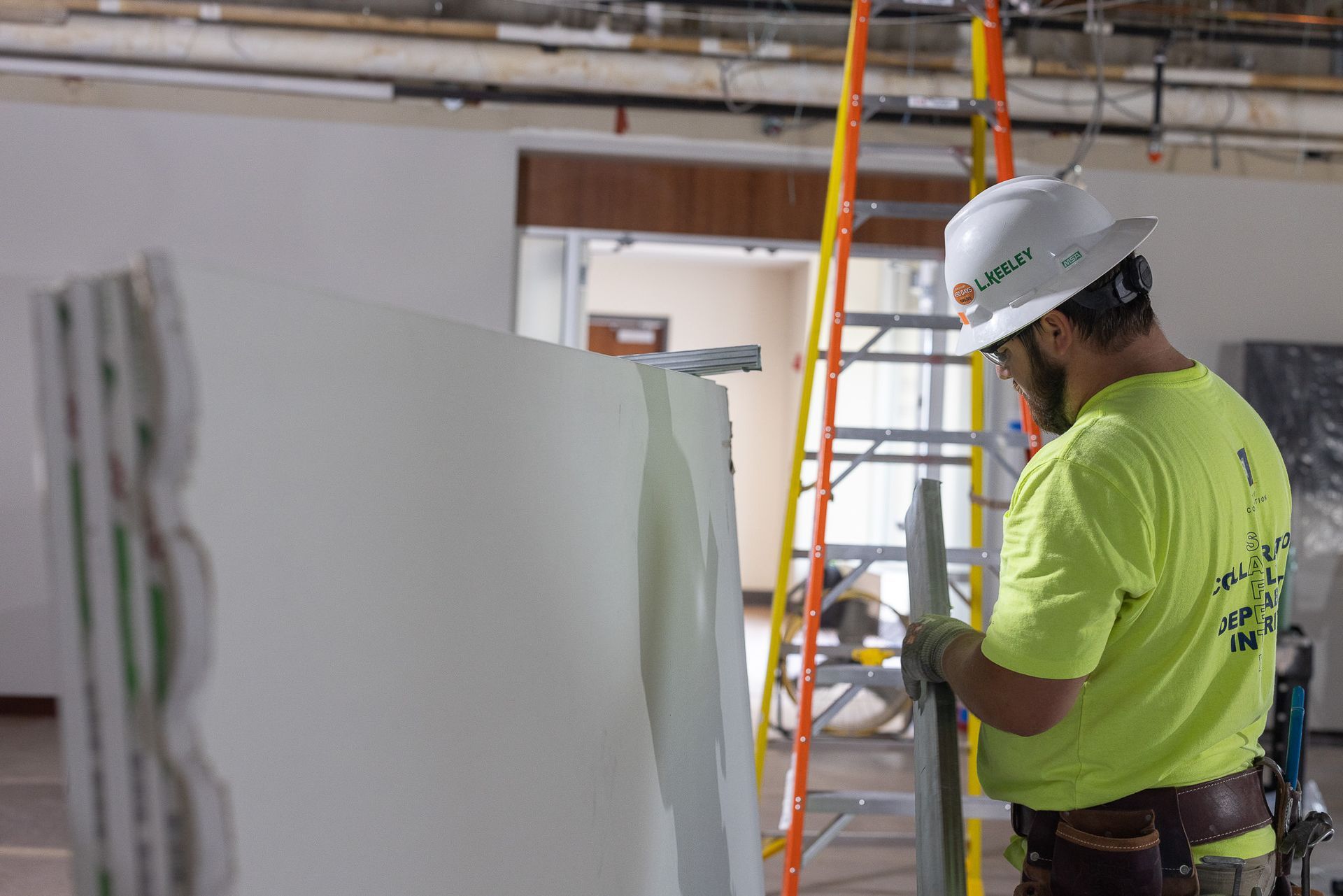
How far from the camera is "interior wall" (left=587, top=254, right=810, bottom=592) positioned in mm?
9195

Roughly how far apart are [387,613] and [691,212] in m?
4.67

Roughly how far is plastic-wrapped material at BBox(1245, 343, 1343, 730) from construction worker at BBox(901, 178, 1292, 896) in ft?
13.6

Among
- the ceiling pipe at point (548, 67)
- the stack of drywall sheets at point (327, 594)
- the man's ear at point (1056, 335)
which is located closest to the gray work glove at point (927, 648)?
the man's ear at point (1056, 335)

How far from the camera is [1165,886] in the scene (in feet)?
4.08

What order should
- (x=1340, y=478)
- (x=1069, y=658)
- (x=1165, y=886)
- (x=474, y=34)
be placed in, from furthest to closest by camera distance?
(x=1340, y=478)
(x=474, y=34)
(x=1165, y=886)
(x=1069, y=658)

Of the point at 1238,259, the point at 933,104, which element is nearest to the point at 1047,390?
the point at 933,104

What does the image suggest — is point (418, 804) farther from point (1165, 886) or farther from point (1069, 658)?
point (1165, 886)

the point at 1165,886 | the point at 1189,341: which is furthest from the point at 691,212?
the point at 1165,886

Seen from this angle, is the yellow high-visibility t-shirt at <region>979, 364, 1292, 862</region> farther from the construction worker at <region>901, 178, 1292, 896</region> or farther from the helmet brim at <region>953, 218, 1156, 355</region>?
the helmet brim at <region>953, 218, 1156, 355</region>

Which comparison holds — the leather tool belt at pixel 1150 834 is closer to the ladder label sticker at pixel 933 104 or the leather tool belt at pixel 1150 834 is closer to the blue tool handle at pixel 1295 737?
the blue tool handle at pixel 1295 737

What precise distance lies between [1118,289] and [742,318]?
8.02 metres

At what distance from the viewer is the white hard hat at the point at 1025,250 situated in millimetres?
1300

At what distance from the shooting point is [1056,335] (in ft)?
4.25

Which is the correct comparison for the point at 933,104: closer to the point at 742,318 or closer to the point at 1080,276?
the point at 1080,276
